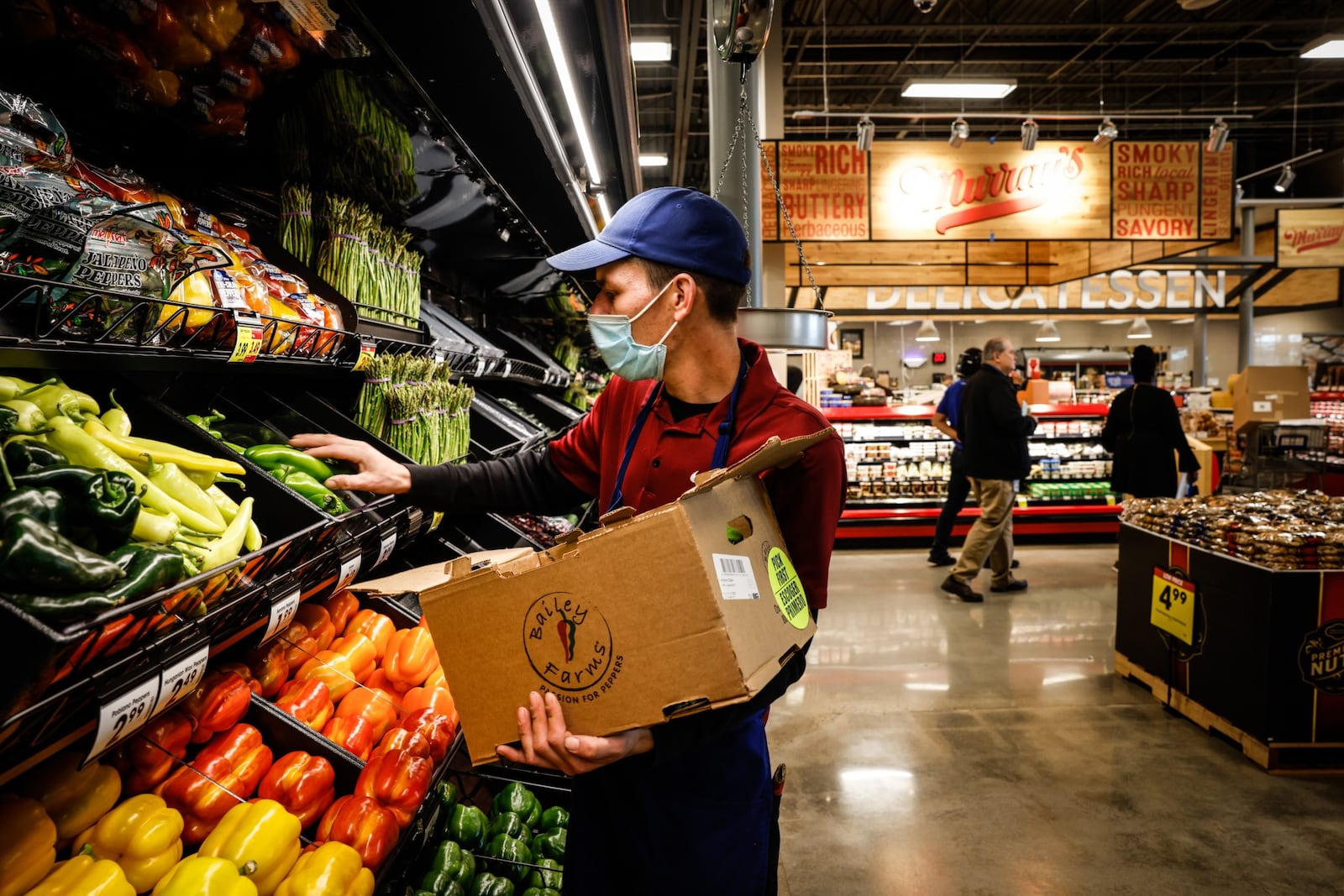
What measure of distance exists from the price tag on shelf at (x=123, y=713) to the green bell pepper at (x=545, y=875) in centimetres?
116

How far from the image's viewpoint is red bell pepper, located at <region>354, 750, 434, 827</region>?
59.0 inches

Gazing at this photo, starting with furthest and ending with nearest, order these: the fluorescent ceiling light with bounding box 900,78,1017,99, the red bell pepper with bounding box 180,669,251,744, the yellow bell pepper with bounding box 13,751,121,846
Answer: the fluorescent ceiling light with bounding box 900,78,1017,99 < the red bell pepper with bounding box 180,669,251,744 < the yellow bell pepper with bounding box 13,751,121,846

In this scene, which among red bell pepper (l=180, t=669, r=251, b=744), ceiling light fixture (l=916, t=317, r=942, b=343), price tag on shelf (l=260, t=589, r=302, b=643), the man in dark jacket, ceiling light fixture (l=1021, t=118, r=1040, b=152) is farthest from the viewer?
ceiling light fixture (l=916, t=317, r=942, b=343)

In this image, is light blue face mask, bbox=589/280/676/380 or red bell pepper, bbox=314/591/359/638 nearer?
light blue face mask, bbox=589/280/676/380

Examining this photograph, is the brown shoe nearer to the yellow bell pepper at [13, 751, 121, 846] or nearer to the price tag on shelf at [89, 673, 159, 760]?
the yellow bell pepper at [13, 751, 121, 846]

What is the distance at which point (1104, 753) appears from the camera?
365 cm

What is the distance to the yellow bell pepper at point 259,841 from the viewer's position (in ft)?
4.21

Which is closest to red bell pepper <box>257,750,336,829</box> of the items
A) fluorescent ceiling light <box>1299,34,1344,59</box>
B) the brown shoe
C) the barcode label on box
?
the barcode label on box

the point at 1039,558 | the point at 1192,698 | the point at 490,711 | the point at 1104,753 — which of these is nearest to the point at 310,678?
the point at 490,711

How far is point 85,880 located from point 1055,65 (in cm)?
1445

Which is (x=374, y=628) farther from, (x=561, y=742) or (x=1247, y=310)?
(x=1247, y=310)

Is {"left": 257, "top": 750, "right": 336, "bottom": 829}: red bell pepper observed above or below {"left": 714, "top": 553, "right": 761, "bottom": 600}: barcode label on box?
below

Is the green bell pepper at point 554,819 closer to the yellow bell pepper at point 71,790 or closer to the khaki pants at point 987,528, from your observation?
the yellow bell pepper at point 71,790

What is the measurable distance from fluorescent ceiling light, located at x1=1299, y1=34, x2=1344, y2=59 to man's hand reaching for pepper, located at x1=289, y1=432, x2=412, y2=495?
8590 millimetres
